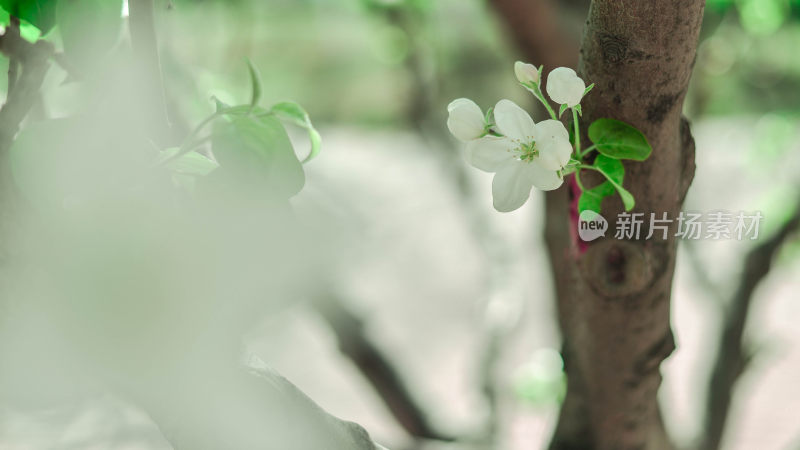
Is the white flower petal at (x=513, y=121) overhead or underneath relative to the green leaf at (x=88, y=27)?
underneath

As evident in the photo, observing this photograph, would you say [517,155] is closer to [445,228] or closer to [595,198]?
[595,198]

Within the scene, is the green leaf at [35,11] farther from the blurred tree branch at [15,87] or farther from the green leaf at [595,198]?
the green leaf at [595,198]

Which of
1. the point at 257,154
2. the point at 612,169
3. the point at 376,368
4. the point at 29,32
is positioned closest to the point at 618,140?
the point at 612,169

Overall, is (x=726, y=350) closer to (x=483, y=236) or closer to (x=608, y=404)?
(x=483, y=236)

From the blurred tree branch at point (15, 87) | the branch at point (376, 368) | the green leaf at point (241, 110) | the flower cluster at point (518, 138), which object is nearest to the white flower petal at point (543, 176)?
the flower cluster at point (518, 138)

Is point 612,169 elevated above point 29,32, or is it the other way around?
point 29,32

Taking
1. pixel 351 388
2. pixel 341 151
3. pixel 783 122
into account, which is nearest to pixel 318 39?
pixel 341 151

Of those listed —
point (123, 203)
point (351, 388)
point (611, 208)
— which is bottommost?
point (351, 388)
